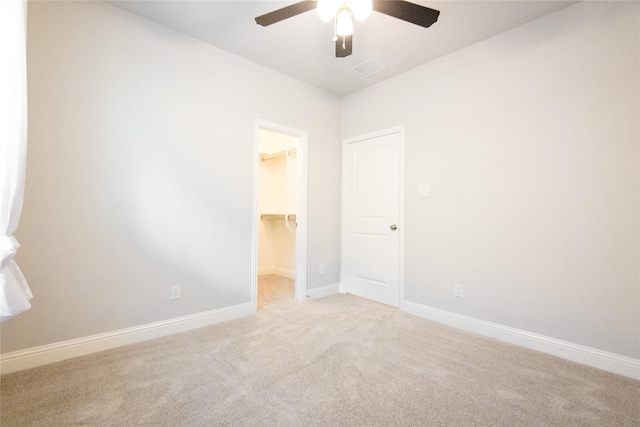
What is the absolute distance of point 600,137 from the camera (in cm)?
206

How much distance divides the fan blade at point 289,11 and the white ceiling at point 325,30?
1.83ft

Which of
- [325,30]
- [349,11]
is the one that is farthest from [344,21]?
[325,30]

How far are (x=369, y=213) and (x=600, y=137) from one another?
2.20 metres

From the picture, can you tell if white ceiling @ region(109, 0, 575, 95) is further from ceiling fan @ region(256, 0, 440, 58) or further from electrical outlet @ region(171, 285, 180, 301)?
electrical outlet @ region(171, 285, 180, 301)

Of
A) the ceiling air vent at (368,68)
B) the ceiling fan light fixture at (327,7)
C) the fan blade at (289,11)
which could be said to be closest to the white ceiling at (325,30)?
the ceiling air vent at (368,68)

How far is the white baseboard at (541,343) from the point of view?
1942 millimetres

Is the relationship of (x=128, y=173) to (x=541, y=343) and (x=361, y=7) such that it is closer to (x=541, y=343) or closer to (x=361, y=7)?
(x=361, y=7)

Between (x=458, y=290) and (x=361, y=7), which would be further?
(x=458, y=290)

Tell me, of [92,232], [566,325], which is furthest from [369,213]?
[92,232]

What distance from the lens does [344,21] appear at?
66.3 inches

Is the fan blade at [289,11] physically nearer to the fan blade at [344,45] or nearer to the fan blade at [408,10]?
the fan blade at [344,45]

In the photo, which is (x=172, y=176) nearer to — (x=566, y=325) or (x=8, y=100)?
(x=8, y=100)

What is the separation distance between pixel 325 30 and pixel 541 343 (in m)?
3.21

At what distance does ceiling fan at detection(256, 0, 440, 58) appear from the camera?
1590mm
